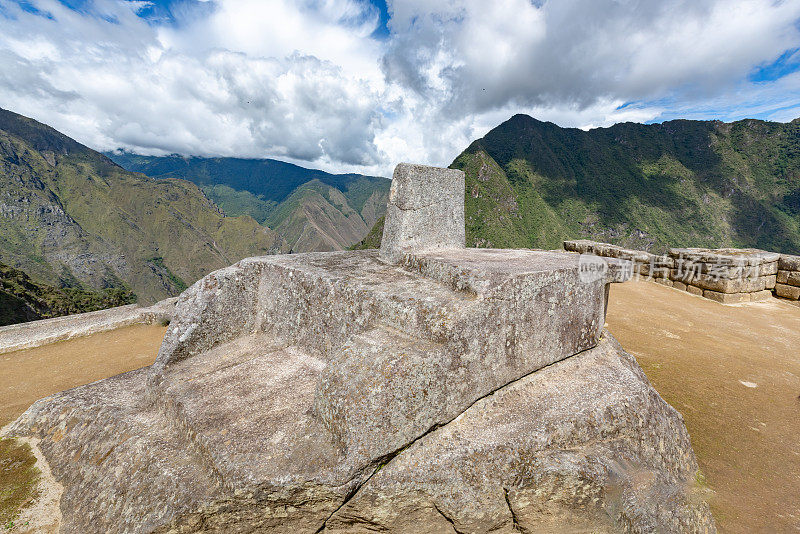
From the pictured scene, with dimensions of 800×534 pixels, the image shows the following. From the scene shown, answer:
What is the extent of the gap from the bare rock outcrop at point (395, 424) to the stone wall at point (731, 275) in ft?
27.7


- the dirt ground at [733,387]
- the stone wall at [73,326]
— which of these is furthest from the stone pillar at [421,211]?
the stone wall at [73,326]

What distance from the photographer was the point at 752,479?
3.93 metres

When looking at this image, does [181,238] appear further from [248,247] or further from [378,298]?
[378,298]

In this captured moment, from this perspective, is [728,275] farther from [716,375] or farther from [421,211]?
[421,211]

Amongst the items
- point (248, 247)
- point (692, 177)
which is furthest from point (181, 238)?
point (692, 177)

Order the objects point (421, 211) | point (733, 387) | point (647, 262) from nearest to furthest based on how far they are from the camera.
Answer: point (421, 211)
point (733, 387)
point (647, 262)

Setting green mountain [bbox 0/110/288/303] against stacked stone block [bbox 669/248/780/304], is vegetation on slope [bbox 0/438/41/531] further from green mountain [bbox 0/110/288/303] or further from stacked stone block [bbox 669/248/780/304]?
green mountain [bbox 0/110/288/303]

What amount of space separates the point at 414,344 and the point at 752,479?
13.6 ft

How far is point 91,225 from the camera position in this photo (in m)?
150

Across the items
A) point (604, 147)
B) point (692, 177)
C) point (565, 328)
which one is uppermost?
point (604, 147)

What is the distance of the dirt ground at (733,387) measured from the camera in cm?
373

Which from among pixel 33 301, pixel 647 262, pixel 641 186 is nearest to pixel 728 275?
pixel 647 262

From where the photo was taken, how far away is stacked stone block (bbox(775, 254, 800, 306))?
10.6 metres

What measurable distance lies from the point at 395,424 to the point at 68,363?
776cm
